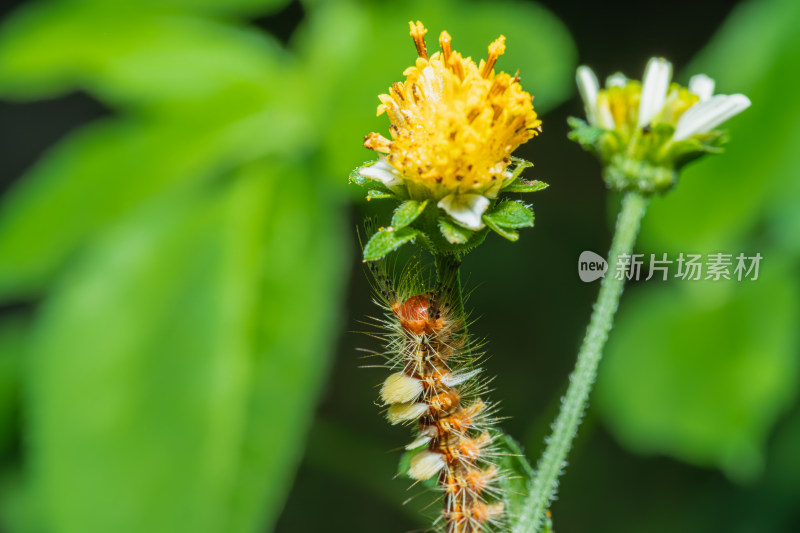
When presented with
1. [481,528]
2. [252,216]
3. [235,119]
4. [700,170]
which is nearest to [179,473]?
[252,216]

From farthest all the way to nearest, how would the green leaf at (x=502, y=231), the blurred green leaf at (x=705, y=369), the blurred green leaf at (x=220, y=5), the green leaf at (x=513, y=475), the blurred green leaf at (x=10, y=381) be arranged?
the blurred green leaf at (x=10, y=381) → the blurred green leaf at (x=220, y=5) → the blurred green leaf at (x=705, y=369) → the green leaf at (x=513, y=475) → the green leaf at (x=502, y=231)

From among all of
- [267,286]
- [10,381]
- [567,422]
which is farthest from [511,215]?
[10,381]

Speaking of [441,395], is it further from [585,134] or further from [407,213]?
[585,134]

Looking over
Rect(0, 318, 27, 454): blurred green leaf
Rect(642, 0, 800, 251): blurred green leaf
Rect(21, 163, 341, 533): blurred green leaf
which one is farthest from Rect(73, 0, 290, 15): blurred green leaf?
Rect(642, 0, 800, 251): blurred green leaf

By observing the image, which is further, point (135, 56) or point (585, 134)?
point (135, 56)

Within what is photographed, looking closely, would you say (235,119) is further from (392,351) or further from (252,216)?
(392,351)

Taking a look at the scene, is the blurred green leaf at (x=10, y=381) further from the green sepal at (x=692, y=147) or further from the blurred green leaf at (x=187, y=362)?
the green sepal at (x=692, y=147)

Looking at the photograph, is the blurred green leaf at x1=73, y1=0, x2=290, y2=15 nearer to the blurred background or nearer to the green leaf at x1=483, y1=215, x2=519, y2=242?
the blurred background

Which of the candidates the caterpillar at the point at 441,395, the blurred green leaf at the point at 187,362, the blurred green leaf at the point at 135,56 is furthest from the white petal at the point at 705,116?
the blurred green leaf at the point at 135,56
